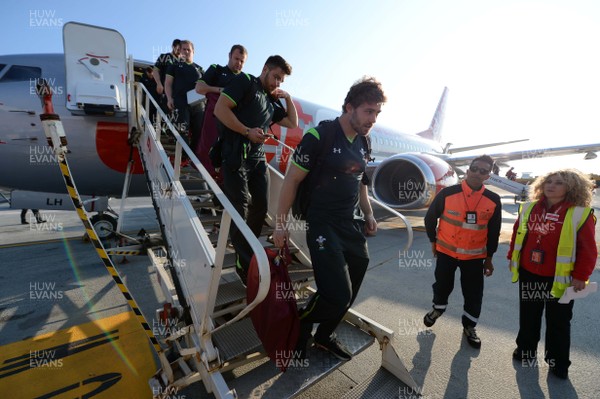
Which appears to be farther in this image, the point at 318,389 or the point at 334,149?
the point at 318,389

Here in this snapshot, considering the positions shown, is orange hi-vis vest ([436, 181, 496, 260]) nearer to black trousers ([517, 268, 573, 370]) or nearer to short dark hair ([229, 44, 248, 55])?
black trousers ([517, 268, 573, 370])

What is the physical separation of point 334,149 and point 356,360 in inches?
75.6

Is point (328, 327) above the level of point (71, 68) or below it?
below

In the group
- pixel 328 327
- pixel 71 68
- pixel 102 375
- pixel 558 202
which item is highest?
pixel 71 68

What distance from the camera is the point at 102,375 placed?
2326 millimetres

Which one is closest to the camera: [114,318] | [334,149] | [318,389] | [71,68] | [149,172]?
[334,149]

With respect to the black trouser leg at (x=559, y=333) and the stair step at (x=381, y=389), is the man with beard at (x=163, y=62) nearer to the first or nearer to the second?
the stair step at (x=381, y=389)

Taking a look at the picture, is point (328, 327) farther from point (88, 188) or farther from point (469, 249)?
point (88, 188)

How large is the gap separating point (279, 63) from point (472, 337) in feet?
10.4

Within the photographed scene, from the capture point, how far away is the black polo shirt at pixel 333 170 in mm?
1796

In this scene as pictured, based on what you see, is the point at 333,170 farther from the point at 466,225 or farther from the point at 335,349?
the point at 466,225

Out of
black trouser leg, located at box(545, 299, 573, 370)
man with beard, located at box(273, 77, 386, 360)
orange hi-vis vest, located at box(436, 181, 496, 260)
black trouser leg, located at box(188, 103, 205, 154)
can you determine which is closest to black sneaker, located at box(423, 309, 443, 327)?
orange hi-vis vest, located at box(436, 181, 496, 260)

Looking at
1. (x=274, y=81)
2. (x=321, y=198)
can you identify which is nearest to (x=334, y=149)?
(x=321, y=198)

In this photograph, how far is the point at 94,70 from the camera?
450cm
